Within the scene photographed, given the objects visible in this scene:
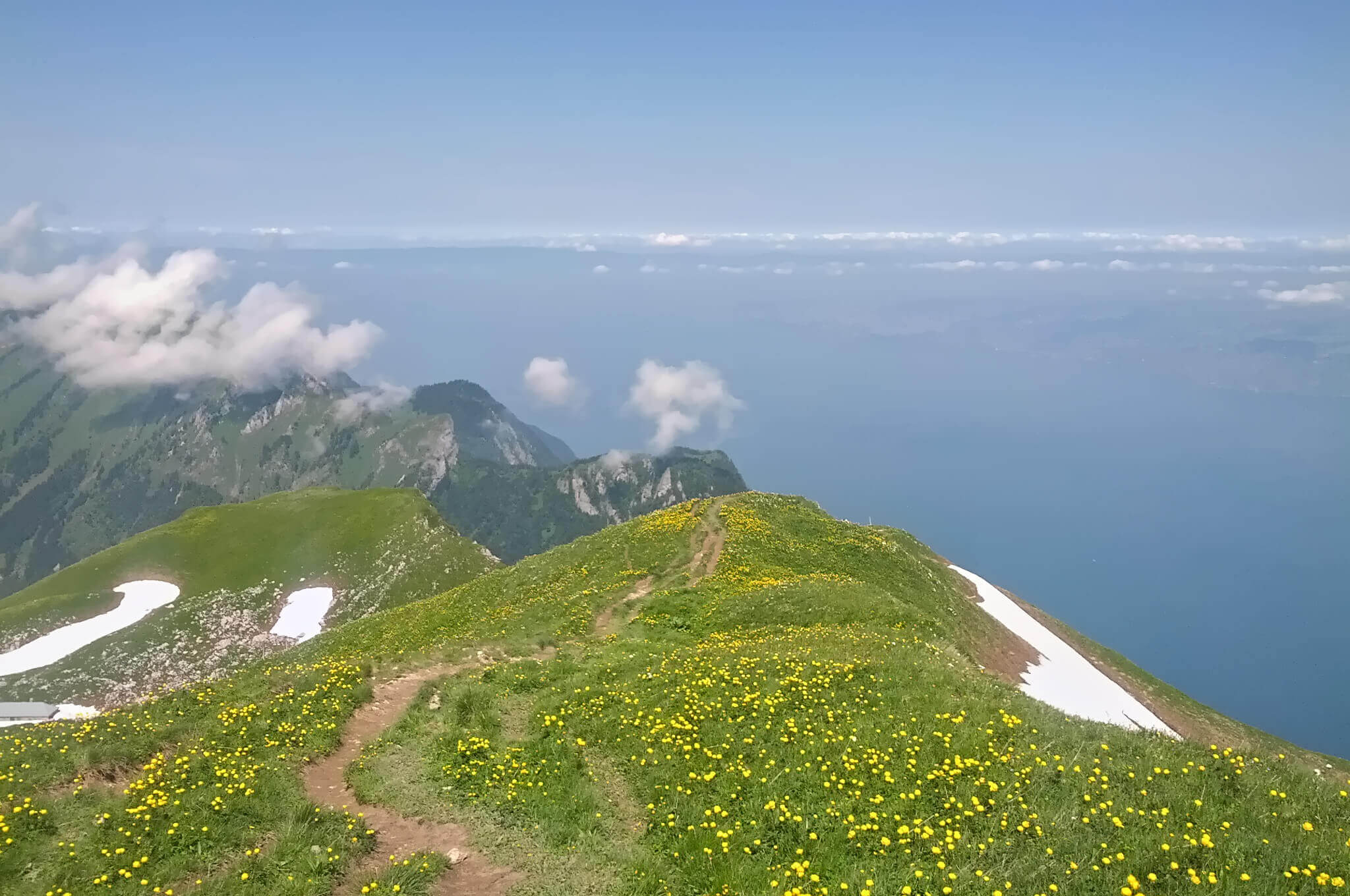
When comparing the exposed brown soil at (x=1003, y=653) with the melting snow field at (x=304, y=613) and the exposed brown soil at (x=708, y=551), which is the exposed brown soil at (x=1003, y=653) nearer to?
the exposed brown soil at (x=708, y=551)

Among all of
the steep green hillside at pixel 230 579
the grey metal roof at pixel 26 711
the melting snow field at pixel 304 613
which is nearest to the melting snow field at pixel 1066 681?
the steep green hillside at pixel 230 579

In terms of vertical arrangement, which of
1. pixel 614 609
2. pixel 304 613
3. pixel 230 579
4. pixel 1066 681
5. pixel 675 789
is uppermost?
pixel 675 789

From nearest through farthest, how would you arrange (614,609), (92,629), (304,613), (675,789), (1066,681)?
(675,789)
(614,609)
(1066,681)
(92,629)
(304,613)

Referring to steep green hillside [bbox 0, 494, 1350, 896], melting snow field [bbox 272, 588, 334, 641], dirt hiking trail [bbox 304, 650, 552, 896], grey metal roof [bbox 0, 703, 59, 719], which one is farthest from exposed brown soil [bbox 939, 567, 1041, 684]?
grey metal roof [bbox 0, 703, 59, 719]

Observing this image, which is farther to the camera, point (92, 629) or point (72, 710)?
point (92, 629)

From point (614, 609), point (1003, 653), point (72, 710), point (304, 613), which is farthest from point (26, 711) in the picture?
point (1003, 653)

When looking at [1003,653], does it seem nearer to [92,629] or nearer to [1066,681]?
[1066,681]
